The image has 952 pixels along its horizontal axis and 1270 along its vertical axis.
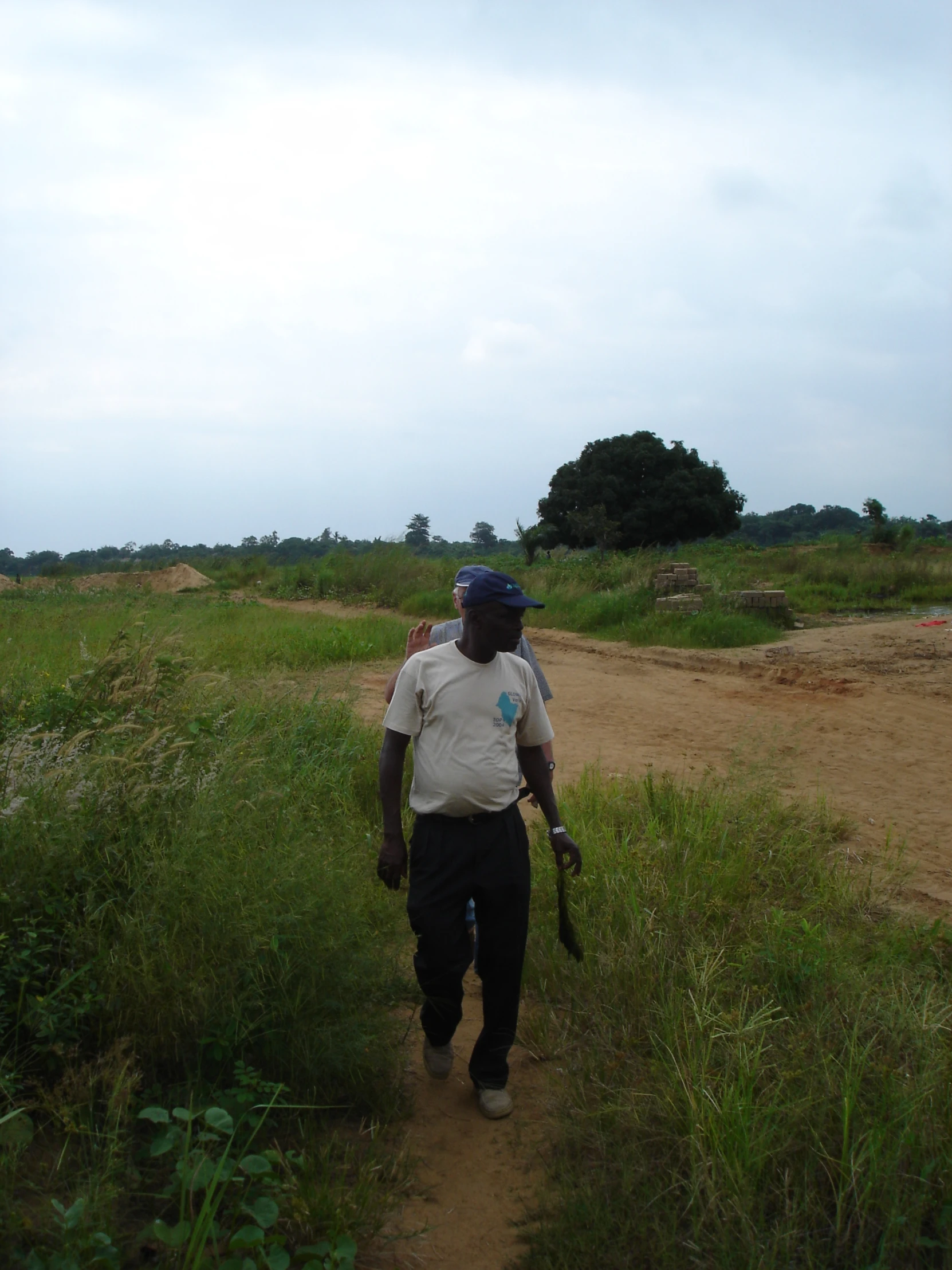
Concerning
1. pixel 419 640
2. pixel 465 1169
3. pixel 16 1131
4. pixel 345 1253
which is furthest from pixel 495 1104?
pixel 419 640

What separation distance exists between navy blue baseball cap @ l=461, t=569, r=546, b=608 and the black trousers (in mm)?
631

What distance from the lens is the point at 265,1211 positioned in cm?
211

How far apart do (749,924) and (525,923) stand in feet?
4.04

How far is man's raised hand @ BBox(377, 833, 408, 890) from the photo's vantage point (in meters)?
2.90

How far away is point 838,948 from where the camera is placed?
3447 millimetres

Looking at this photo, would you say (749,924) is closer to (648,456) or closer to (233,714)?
(233,714)

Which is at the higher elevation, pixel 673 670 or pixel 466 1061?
pixel 673 670

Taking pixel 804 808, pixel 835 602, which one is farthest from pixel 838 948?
pixel 835 602

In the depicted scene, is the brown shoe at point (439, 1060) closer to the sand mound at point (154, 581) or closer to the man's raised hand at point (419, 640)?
the man's raised hand at point (419, 640)

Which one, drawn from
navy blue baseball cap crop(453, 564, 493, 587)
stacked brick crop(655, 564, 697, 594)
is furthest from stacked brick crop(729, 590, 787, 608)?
navy blue baseball cap crop(453, 564, 493, 587)

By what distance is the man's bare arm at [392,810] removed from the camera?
290 centimetres

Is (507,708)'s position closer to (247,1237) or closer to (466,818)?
(466,818)

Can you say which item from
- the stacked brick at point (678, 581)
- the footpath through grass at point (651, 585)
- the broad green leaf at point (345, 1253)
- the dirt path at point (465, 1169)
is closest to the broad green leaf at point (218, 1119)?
the broad green leaf at point (345, 1253)

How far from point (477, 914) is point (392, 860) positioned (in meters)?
0.31
